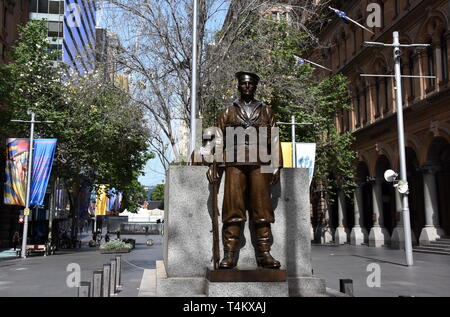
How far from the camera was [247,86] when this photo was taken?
762 cm

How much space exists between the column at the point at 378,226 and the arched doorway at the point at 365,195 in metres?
2.55

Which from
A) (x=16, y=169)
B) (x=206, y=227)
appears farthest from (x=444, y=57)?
(x=16, y=169)

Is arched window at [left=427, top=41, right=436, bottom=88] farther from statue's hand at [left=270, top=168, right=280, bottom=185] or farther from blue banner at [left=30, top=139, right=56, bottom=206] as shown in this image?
statue's hand at [left=270, top=168, right=280, bottom=185]

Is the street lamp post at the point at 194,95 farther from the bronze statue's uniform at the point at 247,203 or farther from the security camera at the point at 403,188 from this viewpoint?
the security camera at the point at 403,188

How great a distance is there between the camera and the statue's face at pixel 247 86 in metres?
7.62

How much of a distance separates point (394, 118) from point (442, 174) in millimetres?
4490

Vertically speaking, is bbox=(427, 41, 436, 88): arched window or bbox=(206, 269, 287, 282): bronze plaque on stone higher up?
bbox=(427, 41, 436, 88): arched window

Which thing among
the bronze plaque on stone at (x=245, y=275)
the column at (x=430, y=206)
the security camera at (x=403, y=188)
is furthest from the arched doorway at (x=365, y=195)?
the bronze plaque on stone at (x=245, y=275)

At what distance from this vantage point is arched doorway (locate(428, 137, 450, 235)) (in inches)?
1014

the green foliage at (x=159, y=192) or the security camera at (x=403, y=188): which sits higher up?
the green foliage at (x=159, y=192)

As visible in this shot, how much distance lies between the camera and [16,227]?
3875 centimetres

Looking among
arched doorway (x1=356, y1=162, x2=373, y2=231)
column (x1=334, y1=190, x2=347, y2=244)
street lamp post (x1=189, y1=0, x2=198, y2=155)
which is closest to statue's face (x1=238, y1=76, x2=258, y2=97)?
street lamp post (x1=189, y1=0, x2=198, y2=155)

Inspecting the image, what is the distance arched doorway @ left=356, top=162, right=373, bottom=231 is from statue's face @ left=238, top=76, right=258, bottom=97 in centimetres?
2894

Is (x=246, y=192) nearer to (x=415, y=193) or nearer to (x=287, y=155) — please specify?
(x=287, y=155)
